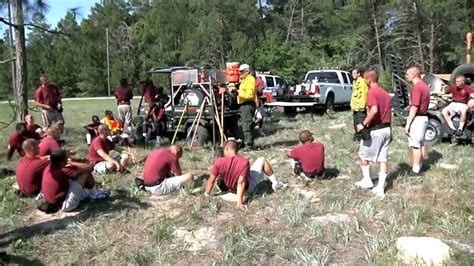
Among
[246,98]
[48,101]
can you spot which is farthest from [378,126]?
[48,101]

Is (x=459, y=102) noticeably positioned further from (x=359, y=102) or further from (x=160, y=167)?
(x=160, y=167)

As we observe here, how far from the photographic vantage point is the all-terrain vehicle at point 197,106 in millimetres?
10996

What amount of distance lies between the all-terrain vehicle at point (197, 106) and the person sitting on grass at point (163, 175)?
310 cm

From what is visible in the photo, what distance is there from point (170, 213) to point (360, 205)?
2412 millimetres

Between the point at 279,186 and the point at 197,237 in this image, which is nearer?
the point at 197,237


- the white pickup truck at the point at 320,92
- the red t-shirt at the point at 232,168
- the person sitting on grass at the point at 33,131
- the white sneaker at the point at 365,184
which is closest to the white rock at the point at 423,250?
the white sneaker at the point at 365,184

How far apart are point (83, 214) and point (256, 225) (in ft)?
7.21

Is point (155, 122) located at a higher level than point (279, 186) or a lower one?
higher

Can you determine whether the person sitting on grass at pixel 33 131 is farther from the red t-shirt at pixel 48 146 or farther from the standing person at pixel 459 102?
the standing person at pixel 459 102

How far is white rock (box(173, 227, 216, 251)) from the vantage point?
568cm

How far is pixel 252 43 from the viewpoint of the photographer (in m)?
49.4

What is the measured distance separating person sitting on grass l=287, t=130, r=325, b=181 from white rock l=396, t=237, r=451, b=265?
A: 8.25 ft

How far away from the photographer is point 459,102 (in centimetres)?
1028

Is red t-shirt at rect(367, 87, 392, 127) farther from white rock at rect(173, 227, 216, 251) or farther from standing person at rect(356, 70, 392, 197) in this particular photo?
white rock at rect(173, 227, 216, 251)
